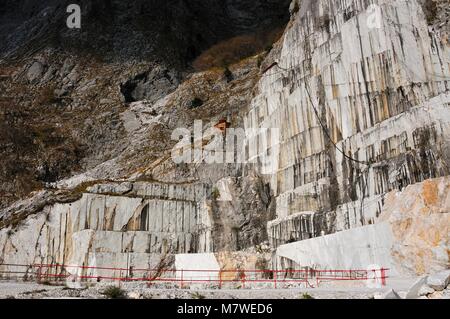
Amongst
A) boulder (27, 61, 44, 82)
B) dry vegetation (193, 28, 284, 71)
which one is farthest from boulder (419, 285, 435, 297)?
boulder (27, 61, 44, 82)

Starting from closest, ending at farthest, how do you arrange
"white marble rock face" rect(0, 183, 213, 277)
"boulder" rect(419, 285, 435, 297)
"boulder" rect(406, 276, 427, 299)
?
"boulder" rect(406, 276, 427, 299) < "boulder" rect(419, 285, 435, 297) < "white marble rock face" rect(0, 183, 213, 277)

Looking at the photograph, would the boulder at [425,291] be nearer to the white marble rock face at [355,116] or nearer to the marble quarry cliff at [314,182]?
the marble quarry cliff at [314,182]

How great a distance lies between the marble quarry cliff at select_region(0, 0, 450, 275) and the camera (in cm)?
2536

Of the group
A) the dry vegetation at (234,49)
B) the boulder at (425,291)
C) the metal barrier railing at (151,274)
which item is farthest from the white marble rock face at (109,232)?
the dry vegetation at (234,49)

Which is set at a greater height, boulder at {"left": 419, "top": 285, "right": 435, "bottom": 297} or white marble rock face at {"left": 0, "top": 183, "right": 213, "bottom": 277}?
white marble rock face at {"left": 0, "top": 183, "right": 213, "bottom": 277}

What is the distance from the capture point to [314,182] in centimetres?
3203

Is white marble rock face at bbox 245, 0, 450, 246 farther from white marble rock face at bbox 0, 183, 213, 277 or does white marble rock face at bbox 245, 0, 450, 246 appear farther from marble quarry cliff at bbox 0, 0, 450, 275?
white marble rock face at bbox 0, 183, 213, 277

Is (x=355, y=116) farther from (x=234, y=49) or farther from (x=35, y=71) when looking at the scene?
(x=35, y=71)

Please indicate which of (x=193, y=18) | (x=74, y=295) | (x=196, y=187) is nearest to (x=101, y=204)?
(x=196, y=187)

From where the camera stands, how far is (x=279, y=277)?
30188mm

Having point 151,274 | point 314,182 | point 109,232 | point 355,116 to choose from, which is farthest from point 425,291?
point 109,232

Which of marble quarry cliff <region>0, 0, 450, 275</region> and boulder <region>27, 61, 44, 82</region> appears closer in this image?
marble quarry cliff <region>0, 0, 450, 275</region>
